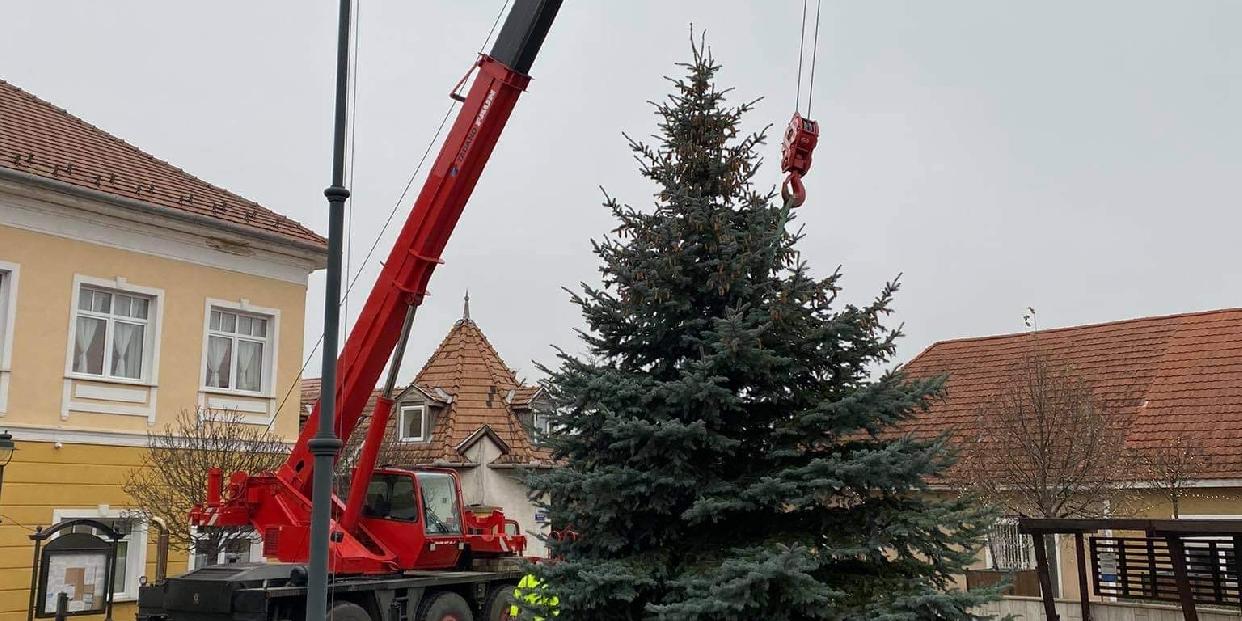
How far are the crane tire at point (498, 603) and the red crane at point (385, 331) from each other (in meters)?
1.32

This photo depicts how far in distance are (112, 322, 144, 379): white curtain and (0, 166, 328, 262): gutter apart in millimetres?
1874

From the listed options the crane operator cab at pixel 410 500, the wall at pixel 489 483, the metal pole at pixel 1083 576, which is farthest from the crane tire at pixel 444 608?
the wall at pixel 489 483

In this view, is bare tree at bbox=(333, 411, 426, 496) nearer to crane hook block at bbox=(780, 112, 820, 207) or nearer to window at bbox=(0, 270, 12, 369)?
window at bbox=(0, 270, 12, 369)

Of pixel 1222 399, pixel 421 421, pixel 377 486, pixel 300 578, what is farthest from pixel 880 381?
pixel 421 421

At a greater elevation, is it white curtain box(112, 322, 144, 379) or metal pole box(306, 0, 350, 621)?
white curtain box(112, 322, 144, 379)

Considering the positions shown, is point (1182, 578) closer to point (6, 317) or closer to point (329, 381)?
point (329, 381)

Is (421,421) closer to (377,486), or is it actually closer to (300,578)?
(377,486)

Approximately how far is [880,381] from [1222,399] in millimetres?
14804

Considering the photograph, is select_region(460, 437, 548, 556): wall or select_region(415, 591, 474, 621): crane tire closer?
select_region(415, 591, 474, 621): crane tire

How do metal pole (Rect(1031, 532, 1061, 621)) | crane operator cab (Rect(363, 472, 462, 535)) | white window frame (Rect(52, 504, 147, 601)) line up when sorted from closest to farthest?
metal pole (Rect(1031, 532, 1061, 621)) → crane operator cab (Rect(363, 472, 462, 535)) → white window frame (Rect(52, 504, 147, 601))

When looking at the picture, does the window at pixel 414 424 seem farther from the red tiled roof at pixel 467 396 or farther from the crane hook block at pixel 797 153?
the crane hook block at pixel 797 153

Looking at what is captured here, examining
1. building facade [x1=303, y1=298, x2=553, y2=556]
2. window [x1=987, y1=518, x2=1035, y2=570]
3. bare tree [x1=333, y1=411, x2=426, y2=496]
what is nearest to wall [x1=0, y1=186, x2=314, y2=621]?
bare tree [x1=333, y1=411, x2=426, y2=496]

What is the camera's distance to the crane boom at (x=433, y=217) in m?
12.2

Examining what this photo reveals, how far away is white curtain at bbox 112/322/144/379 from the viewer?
17.0 meters
